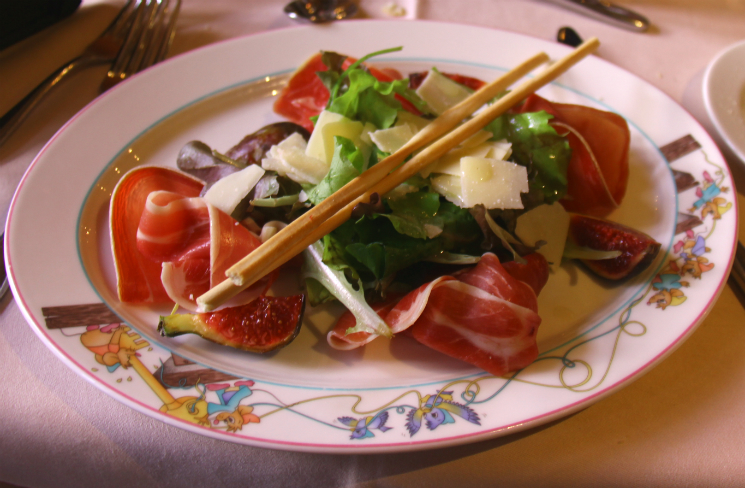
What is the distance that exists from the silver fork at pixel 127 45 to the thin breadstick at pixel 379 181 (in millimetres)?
1498

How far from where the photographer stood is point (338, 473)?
3.73ft

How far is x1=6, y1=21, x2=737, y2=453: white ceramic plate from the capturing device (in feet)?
3.68

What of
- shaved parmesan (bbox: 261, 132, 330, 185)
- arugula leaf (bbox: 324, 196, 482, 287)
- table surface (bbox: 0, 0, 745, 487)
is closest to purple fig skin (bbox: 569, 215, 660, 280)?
table surface (bbox: 0, 0, 745, 487)

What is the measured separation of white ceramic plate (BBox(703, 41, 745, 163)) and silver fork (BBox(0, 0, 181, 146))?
253 cm

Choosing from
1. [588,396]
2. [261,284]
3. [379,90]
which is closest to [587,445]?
[588,396]

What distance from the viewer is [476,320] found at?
1280 mm

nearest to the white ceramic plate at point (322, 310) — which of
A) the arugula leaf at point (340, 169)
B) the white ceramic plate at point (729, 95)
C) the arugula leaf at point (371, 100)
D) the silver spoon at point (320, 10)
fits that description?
the white ceramic plate at point (729, 95)

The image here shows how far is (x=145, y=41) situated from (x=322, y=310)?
5.85 ft

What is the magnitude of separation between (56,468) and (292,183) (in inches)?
40.6

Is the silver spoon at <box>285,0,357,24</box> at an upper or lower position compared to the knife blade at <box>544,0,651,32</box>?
upper

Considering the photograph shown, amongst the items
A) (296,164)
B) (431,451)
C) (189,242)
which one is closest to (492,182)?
(296,164)

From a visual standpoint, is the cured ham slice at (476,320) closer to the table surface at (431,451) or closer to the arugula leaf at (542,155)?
the table surface at (431,451)

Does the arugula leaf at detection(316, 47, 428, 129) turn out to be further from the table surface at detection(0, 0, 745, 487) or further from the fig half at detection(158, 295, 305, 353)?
the table surface at detection(0, 0, 745, 487)

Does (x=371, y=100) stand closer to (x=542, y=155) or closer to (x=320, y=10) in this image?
(x=542, y=155)
